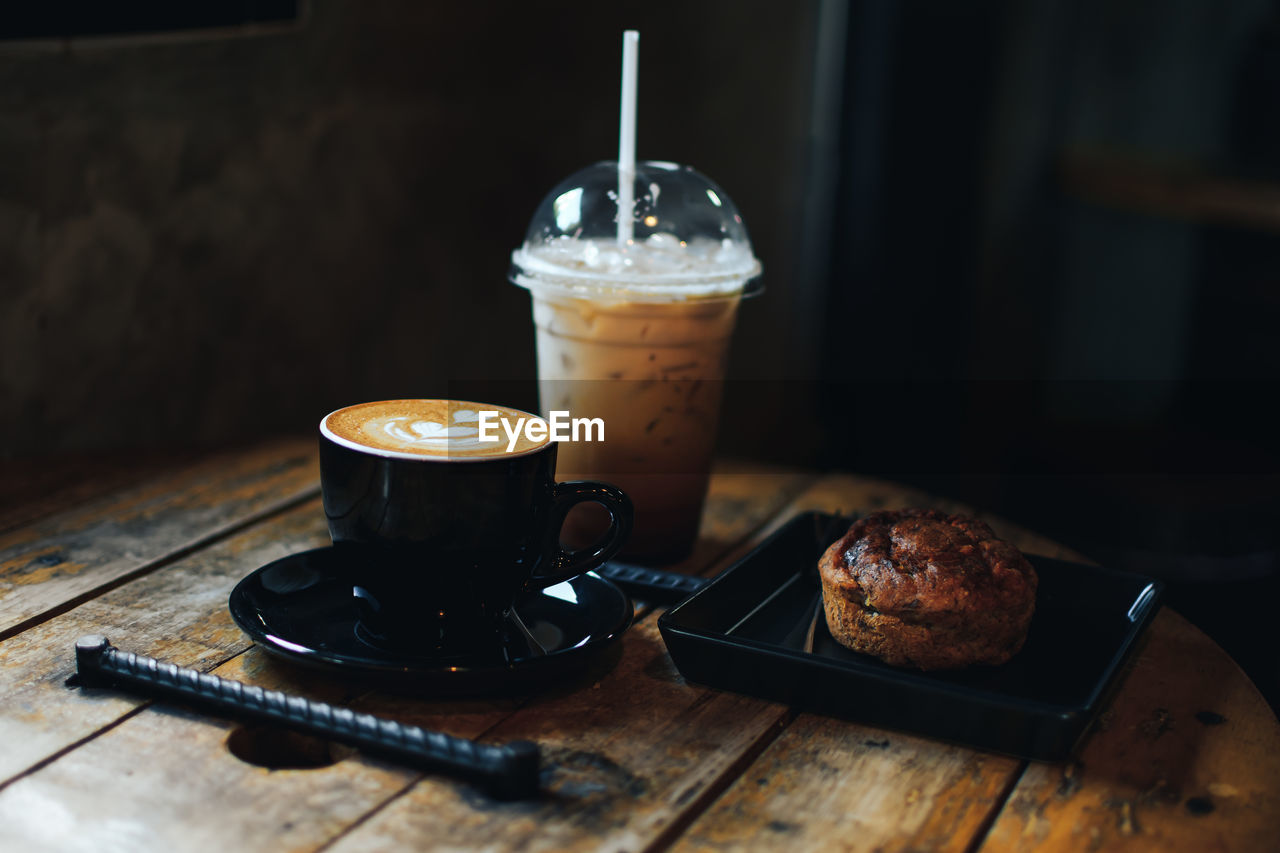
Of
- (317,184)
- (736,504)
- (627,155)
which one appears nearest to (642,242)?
(627,155)

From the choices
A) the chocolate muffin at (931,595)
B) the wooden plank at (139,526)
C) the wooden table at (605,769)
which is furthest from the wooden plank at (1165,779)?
the wooden plank at (139,526)

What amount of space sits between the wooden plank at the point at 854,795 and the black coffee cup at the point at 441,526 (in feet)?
0.76

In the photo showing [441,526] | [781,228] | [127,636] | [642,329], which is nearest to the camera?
[441,526]

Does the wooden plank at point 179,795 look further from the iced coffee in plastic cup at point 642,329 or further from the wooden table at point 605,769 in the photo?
the iced coffee in plastic cup at point 642,329

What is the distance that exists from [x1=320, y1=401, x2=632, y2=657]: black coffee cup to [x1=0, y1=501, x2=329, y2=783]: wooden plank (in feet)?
0.50

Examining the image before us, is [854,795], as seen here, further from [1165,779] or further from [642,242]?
[642,242]

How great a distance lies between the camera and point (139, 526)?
47.8 inches

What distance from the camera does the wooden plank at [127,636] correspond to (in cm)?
80

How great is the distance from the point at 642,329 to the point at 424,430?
1.04 ft

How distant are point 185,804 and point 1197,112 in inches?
141

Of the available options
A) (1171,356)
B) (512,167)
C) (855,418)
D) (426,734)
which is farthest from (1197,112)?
A: (426,734)

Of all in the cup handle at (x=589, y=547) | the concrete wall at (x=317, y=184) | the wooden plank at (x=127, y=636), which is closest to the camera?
the wooden plank at (x=127, y=636)

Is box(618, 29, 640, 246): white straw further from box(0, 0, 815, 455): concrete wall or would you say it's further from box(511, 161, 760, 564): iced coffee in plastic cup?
box(0, 0, 815, 455): concrete wall

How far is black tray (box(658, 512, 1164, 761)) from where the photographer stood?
807 mm
